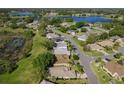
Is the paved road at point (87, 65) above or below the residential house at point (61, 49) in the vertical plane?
below

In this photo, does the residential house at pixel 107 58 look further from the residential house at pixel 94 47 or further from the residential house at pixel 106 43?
the residential house at pixel 106 43

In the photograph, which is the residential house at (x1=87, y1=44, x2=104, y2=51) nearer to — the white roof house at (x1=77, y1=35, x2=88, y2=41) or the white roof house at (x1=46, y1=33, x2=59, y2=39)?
the white roof house at (x1=77, y1=35, x2=88, y2=41)

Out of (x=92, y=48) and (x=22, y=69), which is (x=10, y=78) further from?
(x=92, y=48)

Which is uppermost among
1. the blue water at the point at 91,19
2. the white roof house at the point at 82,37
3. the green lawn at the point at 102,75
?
the blue water at the point at 91,19

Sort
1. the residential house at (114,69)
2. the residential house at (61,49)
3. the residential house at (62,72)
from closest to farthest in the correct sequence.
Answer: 1. the residential house at (62,72)
2. the residential house at (114,69)
3. the residential house at (61,49)

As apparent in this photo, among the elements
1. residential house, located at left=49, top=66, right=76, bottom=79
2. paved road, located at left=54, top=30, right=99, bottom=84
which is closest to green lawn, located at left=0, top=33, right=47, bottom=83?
residential house, located at left=49, top=66, right=76, bottom=79

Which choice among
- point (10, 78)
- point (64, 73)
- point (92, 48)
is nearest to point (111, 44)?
point (92, 48)

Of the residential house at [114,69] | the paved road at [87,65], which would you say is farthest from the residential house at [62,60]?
the residential house at [114,69]
